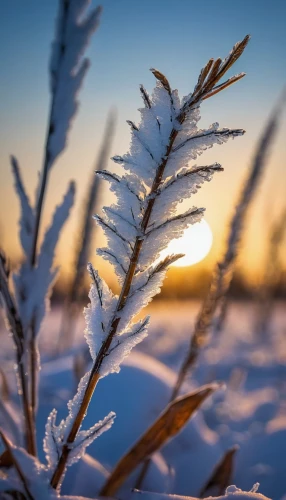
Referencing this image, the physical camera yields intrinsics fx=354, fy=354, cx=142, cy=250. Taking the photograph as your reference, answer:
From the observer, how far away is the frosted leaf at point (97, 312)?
43cm

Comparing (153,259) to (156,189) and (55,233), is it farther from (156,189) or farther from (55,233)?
(55,233)

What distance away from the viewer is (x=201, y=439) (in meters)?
1.04

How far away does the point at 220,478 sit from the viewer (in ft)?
2.39

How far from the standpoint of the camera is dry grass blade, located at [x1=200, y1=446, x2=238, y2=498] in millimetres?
715

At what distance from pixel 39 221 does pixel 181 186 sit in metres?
0.28

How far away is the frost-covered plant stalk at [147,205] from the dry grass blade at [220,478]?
451 mm

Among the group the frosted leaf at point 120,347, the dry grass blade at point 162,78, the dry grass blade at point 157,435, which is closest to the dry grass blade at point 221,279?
the dry grass blade at point 157,435

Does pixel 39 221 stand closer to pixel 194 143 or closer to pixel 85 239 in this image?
pixel 194 143

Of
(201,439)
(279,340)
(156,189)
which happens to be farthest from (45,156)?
(279,340)

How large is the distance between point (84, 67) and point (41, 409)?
2.78 feet

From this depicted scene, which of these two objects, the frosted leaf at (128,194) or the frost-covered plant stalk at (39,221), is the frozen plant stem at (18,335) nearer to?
the frost-covered plant stalk at (39,221)

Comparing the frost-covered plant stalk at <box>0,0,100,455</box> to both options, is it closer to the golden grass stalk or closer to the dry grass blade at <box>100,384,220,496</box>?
the dry grass blade at <box>100,384,220,496</box>

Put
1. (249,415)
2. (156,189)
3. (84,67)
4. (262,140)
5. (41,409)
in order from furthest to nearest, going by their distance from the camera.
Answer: (249,415) → (262,140) → (41,409) → (84,67) → (156,189)

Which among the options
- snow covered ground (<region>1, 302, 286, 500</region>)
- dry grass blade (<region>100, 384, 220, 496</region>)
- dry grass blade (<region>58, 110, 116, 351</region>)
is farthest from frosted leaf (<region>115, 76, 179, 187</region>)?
dry grass blade (<region>58, 110, 116, 351</region>)
